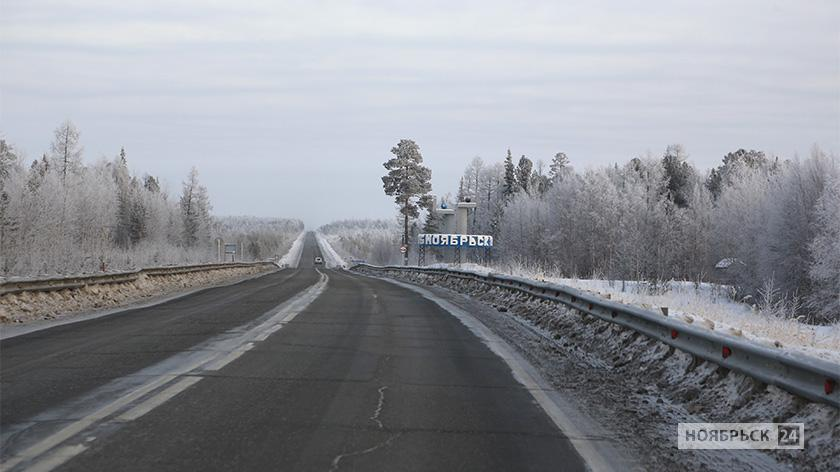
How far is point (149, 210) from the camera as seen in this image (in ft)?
309

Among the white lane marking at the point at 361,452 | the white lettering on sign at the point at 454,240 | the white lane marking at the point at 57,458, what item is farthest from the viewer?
the white lettering on sign at the point at 454,240

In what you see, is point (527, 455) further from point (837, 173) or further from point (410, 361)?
point (837, 173)

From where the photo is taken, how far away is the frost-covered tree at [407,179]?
87.6 metres

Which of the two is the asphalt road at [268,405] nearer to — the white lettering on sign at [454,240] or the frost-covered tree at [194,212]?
the white lettering on sign at [454,240]

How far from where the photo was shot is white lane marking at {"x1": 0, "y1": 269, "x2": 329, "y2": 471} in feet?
16.6

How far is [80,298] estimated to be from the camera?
18.5m

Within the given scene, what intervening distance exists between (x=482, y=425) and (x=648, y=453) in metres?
1.44

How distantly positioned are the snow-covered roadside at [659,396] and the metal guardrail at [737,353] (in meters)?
0.17

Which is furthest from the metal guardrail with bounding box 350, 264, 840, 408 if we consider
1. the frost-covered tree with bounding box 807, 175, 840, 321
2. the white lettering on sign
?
the white lettering on sign

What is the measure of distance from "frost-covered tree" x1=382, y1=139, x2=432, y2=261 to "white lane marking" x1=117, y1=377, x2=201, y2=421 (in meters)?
79.3

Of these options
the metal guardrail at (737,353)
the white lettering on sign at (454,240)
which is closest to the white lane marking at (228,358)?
the metal guardrail at (737,353)

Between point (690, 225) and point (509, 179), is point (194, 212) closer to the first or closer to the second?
point (509, 179)

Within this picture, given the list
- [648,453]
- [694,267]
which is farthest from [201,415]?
[694,267]

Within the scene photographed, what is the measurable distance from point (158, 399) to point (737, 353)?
229 inches
